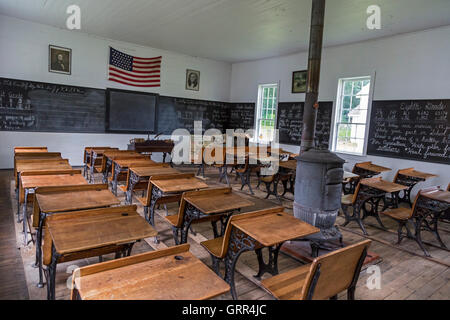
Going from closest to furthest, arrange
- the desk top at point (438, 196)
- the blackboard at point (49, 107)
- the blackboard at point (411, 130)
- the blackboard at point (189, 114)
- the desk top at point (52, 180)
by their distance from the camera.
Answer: the desk top at point (52, 180) < the desk top at point (438, 196) < the blackboard at point (411, 130) < the blackboard at point (49, 107) < the blackboard at point (189, 114)

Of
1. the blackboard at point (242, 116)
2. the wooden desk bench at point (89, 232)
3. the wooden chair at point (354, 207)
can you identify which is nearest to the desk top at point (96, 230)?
the wooden desk bench at point (89, 232)

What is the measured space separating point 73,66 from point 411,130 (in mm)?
7620

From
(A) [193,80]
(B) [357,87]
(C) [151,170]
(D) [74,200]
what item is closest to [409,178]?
(B) [357,87]

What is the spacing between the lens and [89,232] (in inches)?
71.3

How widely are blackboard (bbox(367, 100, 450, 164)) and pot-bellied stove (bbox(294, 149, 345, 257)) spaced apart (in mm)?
3395

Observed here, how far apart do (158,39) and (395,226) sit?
6582mm

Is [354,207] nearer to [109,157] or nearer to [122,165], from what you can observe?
[122,165]

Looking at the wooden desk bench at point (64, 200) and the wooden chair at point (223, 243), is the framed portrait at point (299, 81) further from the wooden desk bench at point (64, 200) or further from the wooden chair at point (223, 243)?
the wooden desk bench at point (64, 200)

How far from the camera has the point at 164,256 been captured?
1.56 metres

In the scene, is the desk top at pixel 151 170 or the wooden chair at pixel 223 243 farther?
the desk top at pixel 151 170

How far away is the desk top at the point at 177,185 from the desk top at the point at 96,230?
0.88m

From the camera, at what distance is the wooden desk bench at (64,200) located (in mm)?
2229
